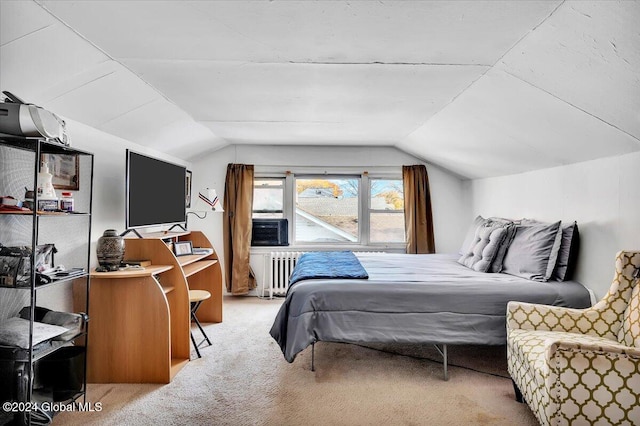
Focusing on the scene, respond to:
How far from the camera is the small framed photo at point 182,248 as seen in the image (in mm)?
3499

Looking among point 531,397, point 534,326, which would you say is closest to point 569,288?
point 534,326

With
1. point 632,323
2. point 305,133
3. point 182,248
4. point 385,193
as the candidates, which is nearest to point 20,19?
point 182,248

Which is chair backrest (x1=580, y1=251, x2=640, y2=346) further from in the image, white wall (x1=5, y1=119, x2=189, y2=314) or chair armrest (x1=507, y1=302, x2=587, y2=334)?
white wall (x1=5, y1=119, x2=189, y2=314)

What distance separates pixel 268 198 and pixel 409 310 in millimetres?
3181

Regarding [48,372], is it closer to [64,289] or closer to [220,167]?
[64,289]

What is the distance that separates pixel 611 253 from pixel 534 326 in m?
0.84

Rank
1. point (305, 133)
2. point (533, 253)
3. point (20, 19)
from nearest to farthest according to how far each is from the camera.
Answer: point (20, 19)
point (533, 253)
point (305, 133)

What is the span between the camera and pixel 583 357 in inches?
72.4

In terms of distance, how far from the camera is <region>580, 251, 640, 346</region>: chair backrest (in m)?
2.28

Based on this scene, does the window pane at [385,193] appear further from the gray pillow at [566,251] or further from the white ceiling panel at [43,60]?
the white ceiling panel at [43,60]

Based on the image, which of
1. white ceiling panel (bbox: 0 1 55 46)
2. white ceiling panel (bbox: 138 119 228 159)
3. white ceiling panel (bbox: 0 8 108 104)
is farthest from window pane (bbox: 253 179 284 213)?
white ceiling panel (bbox: 0 1 55 46)

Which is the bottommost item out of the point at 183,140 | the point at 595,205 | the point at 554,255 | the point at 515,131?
the point at 554,255

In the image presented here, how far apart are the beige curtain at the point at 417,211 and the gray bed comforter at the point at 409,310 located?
2402mm

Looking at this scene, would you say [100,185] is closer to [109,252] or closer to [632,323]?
[109,252]
